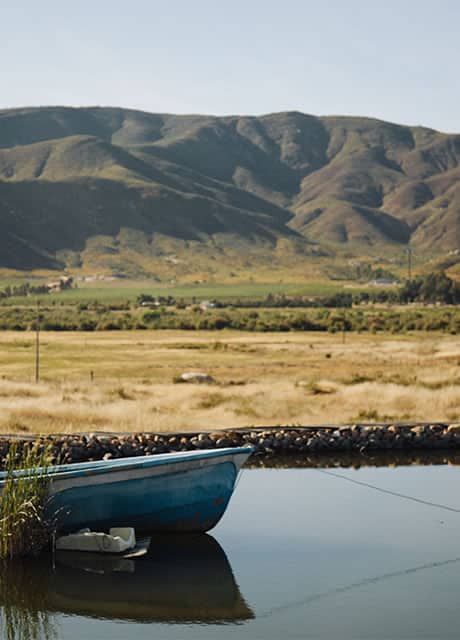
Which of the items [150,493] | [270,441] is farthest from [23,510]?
[270,441]

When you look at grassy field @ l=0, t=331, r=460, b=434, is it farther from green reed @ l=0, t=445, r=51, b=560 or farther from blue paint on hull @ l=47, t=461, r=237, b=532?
green reed @ l=0, t=445, r=51, b=560

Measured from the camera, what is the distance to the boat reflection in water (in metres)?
15.0

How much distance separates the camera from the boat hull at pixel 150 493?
17297 mm

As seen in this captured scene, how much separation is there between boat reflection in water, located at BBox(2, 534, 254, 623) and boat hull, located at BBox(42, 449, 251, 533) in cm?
53

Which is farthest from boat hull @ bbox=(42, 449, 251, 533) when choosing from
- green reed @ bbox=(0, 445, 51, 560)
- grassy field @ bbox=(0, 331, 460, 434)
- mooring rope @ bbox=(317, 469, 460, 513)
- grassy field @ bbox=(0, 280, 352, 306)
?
grassy field @ bbox=(0, 280, 352, 306)

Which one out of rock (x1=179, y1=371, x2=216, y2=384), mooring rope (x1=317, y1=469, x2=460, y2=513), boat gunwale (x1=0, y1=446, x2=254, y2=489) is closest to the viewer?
boat gunwale (x1=0, y1=446, x2=254, y2=489)

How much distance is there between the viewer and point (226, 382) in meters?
42.8

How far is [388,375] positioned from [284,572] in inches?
1110

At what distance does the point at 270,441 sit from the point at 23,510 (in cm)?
1078

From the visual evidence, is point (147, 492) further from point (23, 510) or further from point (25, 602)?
point (25, 602)

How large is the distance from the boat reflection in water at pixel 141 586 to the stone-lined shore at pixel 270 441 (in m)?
6.98

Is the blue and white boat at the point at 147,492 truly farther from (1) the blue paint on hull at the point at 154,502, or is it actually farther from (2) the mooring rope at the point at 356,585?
(2) the mooring rope at the point at 356,585

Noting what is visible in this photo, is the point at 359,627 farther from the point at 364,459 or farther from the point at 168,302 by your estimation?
the point at 168,302

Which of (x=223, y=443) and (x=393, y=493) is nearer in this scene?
(x=393, y=493)
